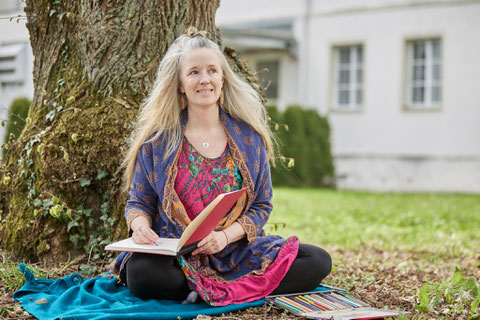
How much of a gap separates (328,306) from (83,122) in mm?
2118

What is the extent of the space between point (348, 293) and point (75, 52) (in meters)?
2.57

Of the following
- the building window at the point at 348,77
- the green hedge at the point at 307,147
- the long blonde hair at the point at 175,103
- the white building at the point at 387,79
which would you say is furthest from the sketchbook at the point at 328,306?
the building window at the point at 348,77

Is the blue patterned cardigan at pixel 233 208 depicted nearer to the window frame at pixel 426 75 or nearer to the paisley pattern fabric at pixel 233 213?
the paisley pattern fabric at pixel 233 213

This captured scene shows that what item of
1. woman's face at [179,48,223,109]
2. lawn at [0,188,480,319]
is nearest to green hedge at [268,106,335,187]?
lawn at [0,188,480,319]

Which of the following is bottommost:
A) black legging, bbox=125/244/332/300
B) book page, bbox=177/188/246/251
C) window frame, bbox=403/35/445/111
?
black legging, bbox=125/244/332/300

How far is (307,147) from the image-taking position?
15.9 meters

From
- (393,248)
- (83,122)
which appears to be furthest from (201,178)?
(393,248)

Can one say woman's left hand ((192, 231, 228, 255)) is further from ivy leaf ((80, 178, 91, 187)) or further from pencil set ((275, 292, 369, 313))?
ivy leaf ((80, 178, 91, 187))

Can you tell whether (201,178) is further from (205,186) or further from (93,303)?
(93,303)

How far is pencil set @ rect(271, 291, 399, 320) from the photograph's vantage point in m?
3.53

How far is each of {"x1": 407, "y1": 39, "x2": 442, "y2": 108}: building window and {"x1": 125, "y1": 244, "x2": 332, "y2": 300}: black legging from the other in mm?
13072

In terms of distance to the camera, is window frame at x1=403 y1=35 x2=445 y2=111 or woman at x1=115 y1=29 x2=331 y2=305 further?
window frame at x1=403 y1=35 x2=445 y2=111

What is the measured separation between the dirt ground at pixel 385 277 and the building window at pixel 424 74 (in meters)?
10.3

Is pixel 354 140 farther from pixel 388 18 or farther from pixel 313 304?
pixel 313 304
